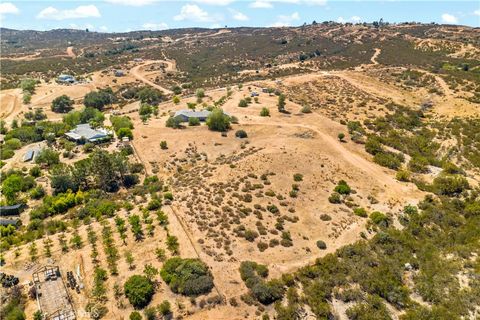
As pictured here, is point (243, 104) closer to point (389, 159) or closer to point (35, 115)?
point (389, 159)

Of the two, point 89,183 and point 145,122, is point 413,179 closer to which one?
point 89,183

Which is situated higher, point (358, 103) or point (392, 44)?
point (392, 44)

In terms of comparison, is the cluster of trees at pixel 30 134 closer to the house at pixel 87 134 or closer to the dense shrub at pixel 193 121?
the house at pixel 87 134

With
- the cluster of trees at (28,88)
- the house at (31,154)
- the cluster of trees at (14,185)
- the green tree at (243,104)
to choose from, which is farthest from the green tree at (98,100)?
the cluster of trees at (14,185)

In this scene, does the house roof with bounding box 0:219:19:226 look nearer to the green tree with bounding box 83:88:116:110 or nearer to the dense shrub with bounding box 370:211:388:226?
the dense shrub with bounding box 370:211:388:226

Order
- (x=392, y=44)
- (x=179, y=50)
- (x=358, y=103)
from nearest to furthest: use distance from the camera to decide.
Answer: (x=358, y=103), (x=392, y=44), (x=179, y=50)

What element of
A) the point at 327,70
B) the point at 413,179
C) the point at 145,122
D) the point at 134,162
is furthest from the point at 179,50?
the point at 413,179
